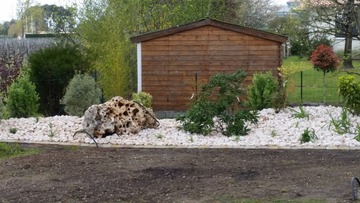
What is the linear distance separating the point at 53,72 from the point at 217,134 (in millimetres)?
5806

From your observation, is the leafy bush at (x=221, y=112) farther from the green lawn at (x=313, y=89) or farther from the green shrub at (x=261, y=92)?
the green lawn at (x=313, y=89)

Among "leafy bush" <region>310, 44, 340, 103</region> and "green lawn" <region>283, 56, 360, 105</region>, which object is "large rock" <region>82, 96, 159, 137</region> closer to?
"green lawn" <region>283, 56, 360, 105</region>

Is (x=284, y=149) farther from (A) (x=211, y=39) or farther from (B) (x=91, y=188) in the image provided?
(A) (x=211, y=39)

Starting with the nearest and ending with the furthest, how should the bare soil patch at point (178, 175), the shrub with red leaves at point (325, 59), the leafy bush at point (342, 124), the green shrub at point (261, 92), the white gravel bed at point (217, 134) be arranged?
the bare soil patch at point (178, 175) < the white gravel bed at point (217, 134) < the leafy bush at point (342, 124) < the green shrub at point (261, 92) < the shrub with red leaves at point (325, 59)

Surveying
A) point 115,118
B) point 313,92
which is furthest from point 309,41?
point 115,118

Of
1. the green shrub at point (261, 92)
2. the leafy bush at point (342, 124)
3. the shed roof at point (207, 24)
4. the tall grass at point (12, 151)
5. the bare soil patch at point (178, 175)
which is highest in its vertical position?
the shed roof at point (207, 24)

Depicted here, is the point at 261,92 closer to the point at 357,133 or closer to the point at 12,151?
the point at 357,133

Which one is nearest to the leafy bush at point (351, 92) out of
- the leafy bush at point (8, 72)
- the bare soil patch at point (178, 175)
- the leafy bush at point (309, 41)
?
the bare soil patch at point (178, 175)

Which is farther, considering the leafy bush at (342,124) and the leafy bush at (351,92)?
the leafy bush at (351,92)

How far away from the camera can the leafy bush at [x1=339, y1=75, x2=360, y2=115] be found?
12.0 meters

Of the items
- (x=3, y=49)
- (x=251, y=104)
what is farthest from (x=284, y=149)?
(x=3, y=49)

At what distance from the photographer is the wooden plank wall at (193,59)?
16.8 meters

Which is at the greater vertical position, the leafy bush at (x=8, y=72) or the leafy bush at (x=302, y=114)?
the leafy bush at (x=8, y=72)

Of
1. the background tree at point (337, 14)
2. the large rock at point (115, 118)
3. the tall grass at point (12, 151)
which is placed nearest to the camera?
the tall grass at point (12, 151)
